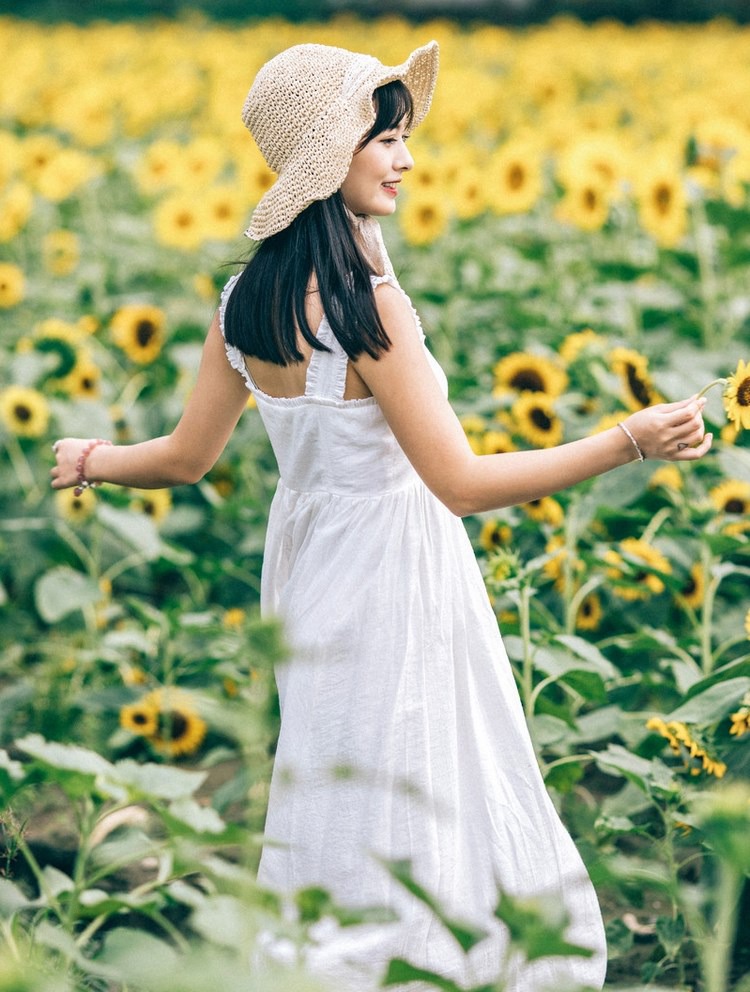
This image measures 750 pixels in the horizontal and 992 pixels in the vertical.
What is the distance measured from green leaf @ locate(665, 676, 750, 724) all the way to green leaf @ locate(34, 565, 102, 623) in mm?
1304

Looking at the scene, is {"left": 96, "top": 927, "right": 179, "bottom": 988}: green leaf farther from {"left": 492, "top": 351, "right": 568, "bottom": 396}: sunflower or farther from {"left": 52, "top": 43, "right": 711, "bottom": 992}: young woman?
{"left": 492, "top": 351, "right": 568, "bottom": 396}: sunflower

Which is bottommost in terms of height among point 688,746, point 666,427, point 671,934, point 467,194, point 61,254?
point 671,934

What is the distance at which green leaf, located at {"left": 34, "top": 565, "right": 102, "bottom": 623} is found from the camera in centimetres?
291

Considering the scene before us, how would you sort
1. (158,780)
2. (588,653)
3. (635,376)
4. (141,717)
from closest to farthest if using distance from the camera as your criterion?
(158,780) < (588,653) < (635,376) < (141,717)

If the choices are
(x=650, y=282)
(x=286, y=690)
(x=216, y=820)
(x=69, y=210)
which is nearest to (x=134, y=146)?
(x=69, y=210)

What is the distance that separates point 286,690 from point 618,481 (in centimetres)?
90

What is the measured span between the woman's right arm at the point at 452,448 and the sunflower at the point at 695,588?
96 centimetres

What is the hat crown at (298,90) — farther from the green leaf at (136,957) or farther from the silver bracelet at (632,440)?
the green leaf at (136,957)

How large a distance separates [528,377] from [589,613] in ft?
1.78

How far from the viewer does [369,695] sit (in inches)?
74.4

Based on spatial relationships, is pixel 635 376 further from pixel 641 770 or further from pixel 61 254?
pixel 61 254

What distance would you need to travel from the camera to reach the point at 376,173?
71.4 inches

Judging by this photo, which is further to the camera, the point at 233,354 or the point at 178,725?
the point at 178,725

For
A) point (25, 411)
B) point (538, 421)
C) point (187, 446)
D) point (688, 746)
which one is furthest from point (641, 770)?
point (25, 411)
